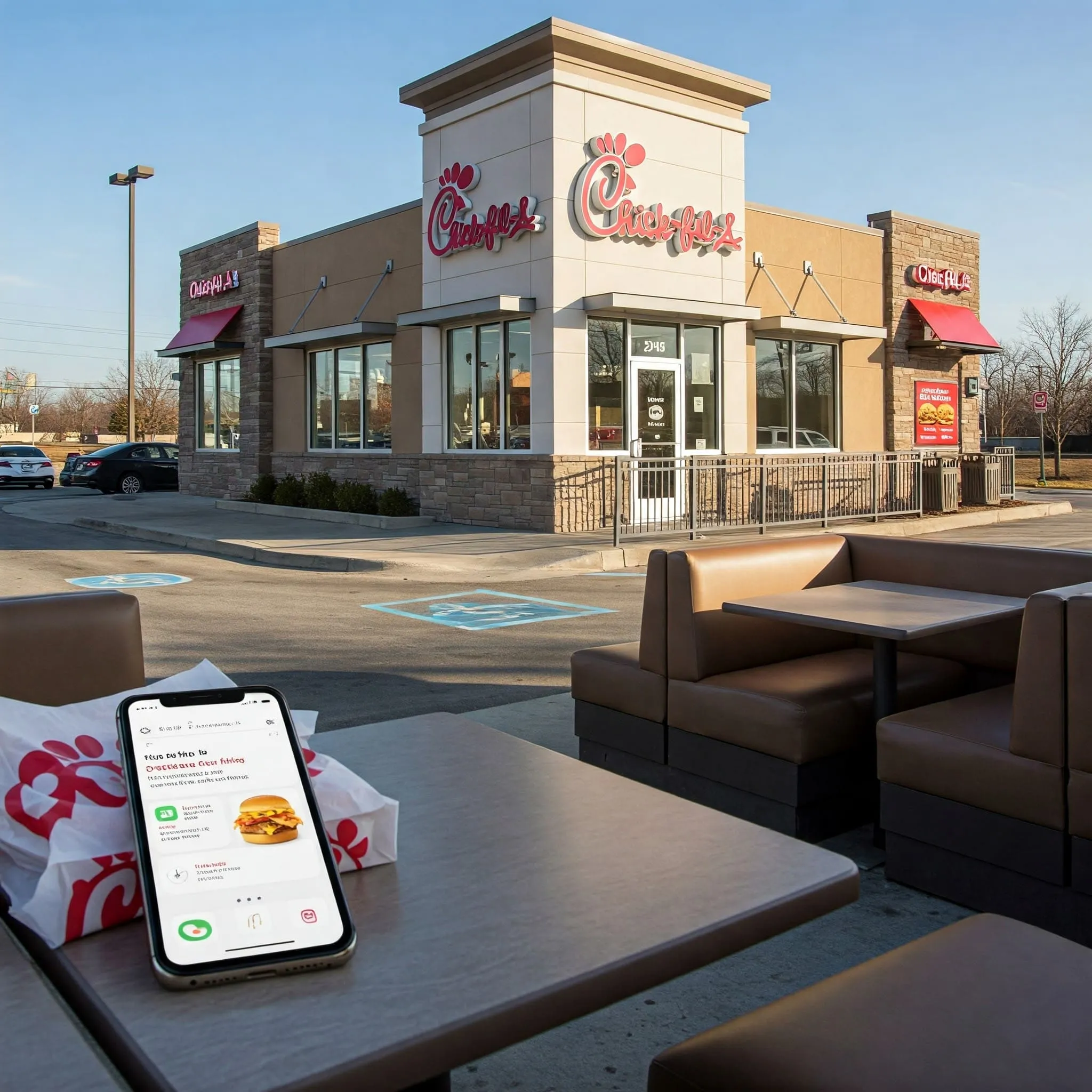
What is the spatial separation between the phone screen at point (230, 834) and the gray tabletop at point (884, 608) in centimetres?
283

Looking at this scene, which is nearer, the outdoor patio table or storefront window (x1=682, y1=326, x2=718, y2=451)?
the outdoor patio table

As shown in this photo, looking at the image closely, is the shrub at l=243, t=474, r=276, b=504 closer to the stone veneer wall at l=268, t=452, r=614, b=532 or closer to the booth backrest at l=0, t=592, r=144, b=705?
the stone veneer wall at l=268, t=452, r=614, b=532

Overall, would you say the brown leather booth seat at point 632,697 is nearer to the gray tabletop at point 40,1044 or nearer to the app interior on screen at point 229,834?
the app interior on screen at point 229,834

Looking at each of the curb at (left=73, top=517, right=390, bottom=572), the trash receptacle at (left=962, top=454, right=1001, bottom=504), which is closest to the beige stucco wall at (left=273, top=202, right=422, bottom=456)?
the curb at (left=73, top=517, right=390, bottom=572)

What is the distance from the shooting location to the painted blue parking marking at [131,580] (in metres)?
13.0

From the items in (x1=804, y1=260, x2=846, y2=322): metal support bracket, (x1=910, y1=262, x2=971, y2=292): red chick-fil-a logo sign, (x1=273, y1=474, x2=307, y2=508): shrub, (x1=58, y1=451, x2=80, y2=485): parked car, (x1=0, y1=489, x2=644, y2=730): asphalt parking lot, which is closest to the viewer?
(x1=0, y1=489, x2=644, y2=730): asphalt parking lot

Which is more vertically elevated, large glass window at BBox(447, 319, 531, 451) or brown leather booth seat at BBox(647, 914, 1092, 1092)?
large glass window at BBox(447, 319, 531, 451)

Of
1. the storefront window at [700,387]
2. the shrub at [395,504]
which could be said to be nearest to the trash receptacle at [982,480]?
the storefront window at [700,387]

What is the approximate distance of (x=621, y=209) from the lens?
17656mm

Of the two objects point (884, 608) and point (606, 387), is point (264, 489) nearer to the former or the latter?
point (606, 387)

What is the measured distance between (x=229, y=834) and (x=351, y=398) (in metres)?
21.7

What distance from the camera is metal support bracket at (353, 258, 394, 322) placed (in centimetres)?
2108

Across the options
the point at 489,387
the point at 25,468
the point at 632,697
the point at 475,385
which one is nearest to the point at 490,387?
the point at 489,387

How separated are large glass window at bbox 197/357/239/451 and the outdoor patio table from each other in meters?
23.3
